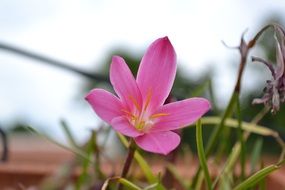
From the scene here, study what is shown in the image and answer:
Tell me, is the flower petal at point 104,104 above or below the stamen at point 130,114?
above

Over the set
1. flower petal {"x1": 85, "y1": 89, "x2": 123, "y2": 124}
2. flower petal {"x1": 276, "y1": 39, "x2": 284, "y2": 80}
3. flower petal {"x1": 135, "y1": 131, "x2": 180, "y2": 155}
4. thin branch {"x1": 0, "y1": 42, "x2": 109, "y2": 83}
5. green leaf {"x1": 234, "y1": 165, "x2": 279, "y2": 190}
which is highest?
flower petal {"x1": 276, "y1": 39, "x2": 284, "y2": 80}

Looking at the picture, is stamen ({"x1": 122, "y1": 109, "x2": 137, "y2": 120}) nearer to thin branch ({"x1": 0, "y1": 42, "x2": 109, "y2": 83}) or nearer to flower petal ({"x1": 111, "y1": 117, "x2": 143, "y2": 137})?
flower petal ({"x1": 111, "y1": 117, "x2": 143, "y2": 137})

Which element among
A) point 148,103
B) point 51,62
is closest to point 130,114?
point 148,103

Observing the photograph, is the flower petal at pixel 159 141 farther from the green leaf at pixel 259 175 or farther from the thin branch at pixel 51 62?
the thin branch at pixel 51 62

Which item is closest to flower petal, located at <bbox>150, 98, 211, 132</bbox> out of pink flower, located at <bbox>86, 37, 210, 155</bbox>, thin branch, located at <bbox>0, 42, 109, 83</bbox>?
pink flower, located at <bbox>86, 37, 210, 155</bbox>

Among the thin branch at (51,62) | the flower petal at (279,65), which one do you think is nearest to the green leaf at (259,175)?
the flower petal at (279,65)

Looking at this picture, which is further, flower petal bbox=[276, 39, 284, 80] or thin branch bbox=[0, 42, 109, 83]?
thin branch bbox=[0, 42, 109, 83]

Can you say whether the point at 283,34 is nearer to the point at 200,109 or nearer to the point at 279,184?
the point at 200,109

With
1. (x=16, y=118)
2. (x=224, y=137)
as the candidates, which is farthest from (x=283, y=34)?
(x=16, y=118)
